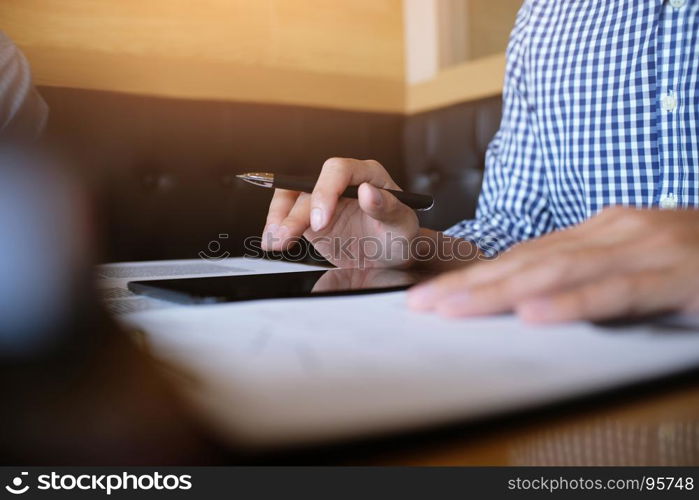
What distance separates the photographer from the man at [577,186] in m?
0.14

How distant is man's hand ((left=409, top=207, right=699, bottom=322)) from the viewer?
0.44 feet

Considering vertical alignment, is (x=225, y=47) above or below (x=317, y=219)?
above

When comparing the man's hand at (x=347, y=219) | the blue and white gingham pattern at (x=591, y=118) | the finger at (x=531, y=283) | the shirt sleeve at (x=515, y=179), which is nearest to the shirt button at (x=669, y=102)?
the blue and white gingham pattern at (x=591, y=118)

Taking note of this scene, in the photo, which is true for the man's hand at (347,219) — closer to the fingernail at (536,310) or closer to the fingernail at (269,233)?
the fingernail at (269,233)

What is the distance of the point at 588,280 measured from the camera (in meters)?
0.15

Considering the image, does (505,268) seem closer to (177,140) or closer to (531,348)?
(531,348)

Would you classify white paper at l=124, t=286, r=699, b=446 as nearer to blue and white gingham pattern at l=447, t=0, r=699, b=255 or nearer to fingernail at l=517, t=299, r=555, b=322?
fingernail at l=517, t=299, r=555, b=322

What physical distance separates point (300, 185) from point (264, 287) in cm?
12

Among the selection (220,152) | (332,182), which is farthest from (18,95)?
(332,182)

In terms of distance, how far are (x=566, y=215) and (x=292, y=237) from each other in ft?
0.88

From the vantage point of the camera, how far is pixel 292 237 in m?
0.32

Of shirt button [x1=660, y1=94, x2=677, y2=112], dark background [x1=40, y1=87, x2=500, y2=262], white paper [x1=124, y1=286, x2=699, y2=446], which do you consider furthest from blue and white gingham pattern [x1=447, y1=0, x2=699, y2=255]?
white paper [x1=124, y1=286, x2=699, y2=446]

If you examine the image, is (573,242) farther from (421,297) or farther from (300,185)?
(300,185)

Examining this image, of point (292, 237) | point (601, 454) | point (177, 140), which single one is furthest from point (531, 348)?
point (177, 140)
